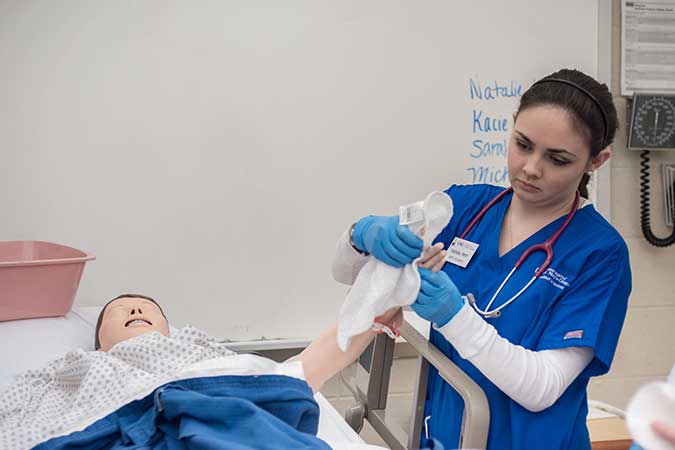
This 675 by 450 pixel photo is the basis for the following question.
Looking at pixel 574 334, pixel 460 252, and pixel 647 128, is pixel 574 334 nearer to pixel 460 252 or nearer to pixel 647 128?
pixel 460 252

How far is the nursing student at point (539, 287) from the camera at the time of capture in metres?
1.36

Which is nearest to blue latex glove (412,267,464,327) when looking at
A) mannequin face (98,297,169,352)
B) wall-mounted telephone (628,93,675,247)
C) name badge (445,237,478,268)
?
name badge (445,237,478,268)

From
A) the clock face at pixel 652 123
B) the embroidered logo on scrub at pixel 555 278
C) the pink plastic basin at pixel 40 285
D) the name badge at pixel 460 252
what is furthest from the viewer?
the clock face at pixel 652 123

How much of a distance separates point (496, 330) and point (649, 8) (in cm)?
154

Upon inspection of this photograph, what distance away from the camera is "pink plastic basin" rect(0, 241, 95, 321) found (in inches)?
66.9

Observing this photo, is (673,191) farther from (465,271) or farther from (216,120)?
(216,120)

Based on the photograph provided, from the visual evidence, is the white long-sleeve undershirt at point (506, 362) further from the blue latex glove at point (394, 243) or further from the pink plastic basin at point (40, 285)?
the pink plastic basin at point (40, 285)

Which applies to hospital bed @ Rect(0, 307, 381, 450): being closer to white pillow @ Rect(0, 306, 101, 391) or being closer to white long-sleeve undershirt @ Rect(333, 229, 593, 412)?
white pillow @ Rect(0, 306, 101, 391)

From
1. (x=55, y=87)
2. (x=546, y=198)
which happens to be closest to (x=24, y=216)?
(x=55, y=87)

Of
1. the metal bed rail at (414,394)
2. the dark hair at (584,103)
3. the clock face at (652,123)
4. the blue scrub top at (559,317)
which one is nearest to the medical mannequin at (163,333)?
the metal bed rail at (414,394)

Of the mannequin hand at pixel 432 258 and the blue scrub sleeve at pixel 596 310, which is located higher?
the mannequin hand at pixel 432 258

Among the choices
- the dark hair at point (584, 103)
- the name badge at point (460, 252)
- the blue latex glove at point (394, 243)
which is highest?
the dark hair at point (584, 103)

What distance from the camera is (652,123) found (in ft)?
7.96

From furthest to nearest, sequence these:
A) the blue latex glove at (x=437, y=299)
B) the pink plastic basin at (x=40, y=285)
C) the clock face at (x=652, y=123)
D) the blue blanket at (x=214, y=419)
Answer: the clock face at (x=652, y=123) → the pink plastic basin at (x=40, y=285) → the blue latex glove at (x=437, y=299) → the blue blanket at (x=214, y=419)
